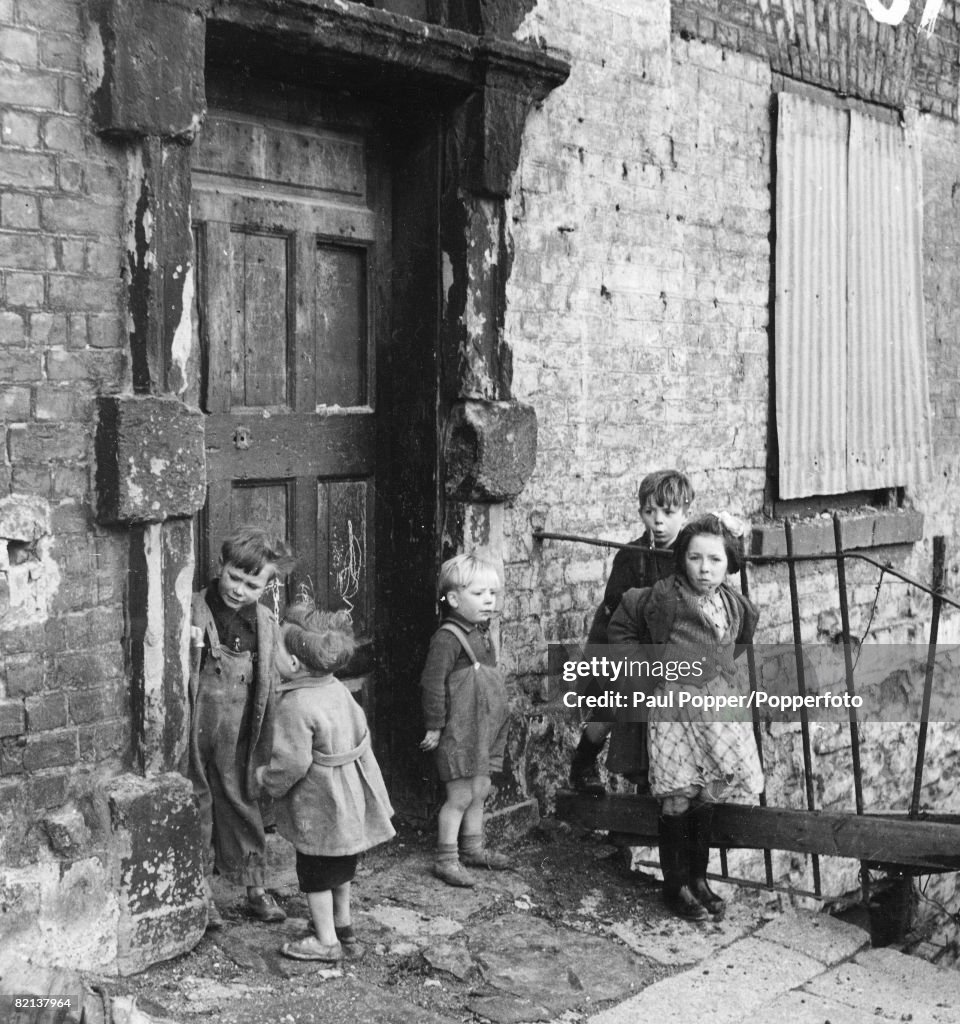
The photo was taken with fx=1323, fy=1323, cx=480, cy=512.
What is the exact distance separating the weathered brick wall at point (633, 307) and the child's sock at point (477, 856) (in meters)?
0.50

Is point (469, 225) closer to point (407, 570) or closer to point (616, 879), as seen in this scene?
point (407, 570)

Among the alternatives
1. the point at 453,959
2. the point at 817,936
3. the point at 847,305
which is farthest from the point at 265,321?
the point at 847,305

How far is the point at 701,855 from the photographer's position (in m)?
4.54

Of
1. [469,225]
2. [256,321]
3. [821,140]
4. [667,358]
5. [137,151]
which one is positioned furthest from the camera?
[821,140]

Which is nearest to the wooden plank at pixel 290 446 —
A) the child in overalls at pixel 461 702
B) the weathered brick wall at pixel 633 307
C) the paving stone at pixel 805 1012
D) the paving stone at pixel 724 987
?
the child in overalls at pixel 461 702

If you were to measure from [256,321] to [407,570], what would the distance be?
1.09m

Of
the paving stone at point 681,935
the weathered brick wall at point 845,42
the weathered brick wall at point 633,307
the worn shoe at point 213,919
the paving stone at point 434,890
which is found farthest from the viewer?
the weathered brick wall at point 845,42

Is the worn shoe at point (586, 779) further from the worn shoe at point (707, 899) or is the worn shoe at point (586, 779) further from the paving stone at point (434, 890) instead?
the worn shoe at point (707, 899)

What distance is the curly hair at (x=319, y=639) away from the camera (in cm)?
376

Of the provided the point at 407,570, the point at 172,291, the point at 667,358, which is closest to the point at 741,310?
the point at 667,358

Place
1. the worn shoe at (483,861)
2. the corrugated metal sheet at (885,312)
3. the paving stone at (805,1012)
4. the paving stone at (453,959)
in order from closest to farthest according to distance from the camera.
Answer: the paving stone at (805,1012) < the paving stone at (453,959) < the worn shoe at (483,861) < the corrugated metal sheet at (885,312)

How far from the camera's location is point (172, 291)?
3.84m

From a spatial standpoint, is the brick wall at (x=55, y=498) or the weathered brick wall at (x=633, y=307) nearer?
the brick wall at (x=55, y=498)

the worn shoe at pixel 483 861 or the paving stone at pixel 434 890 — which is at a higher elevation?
the worn shoe at pixel 483 861
